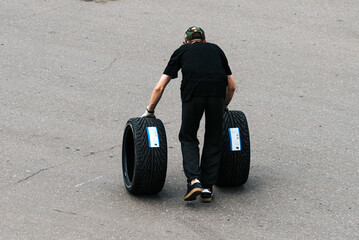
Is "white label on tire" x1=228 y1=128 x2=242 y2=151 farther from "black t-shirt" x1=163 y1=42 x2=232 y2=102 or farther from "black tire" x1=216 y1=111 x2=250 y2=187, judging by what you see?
"black t-shirt" x1=163 y1=42 x2=232 y2=102

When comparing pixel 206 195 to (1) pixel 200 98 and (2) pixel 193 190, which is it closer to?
(2) pixel 193 190

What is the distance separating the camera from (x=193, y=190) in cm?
746

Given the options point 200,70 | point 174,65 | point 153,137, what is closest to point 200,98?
point 200,70

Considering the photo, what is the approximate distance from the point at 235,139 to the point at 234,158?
0.20 metres

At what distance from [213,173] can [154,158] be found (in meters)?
0.64

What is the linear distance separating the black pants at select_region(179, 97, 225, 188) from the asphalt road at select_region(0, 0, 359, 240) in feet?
1.10

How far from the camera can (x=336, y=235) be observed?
7090 mm

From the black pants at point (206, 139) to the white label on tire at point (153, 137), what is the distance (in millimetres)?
278

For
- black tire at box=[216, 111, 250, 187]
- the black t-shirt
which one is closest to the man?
the black t-shirt

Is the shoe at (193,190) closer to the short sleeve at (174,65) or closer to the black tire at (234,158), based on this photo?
the black tire at (234,158)

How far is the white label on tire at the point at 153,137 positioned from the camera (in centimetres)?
761

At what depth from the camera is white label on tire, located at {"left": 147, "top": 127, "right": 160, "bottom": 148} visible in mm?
7613

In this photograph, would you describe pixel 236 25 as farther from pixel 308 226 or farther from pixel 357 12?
pixel 308 226

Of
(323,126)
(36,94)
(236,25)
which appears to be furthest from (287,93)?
(36,94)
